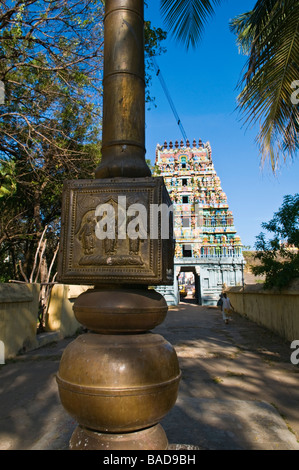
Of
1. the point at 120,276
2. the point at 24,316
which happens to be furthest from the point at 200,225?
the point at 120,276

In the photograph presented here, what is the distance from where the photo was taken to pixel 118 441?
1639 millimetres

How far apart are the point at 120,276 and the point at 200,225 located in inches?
1022

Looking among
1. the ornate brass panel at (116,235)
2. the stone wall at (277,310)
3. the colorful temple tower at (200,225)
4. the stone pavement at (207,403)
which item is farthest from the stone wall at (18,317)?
the colorful temple tower at (200,225)

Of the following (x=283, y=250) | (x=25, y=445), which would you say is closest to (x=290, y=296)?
(x=283, y=250)

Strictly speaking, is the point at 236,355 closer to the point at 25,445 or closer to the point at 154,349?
the point at 25,445

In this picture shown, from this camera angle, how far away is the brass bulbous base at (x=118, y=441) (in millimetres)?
1631

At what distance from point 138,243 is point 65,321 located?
7378 millimetres

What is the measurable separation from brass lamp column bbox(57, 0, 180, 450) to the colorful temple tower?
21663mm

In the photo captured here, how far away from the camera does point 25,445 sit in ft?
8.80

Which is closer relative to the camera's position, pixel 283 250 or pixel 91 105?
pixel 91 105

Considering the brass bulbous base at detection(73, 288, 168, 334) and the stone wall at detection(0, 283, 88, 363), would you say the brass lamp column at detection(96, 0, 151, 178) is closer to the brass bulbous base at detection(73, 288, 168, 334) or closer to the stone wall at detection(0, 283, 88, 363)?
the brass bulbous base at detection(73, 288, 168, 334)

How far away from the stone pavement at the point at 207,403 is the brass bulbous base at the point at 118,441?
0.43 meters

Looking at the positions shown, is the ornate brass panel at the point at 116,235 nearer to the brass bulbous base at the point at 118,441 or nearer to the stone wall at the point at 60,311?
the brass bulbous base at the point at 118,441

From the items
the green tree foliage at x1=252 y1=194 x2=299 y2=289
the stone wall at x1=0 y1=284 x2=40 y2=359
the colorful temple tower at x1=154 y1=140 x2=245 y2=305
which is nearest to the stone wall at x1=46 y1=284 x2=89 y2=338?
the stone wall at x1=0 y1=284 x2=40 y2=359
